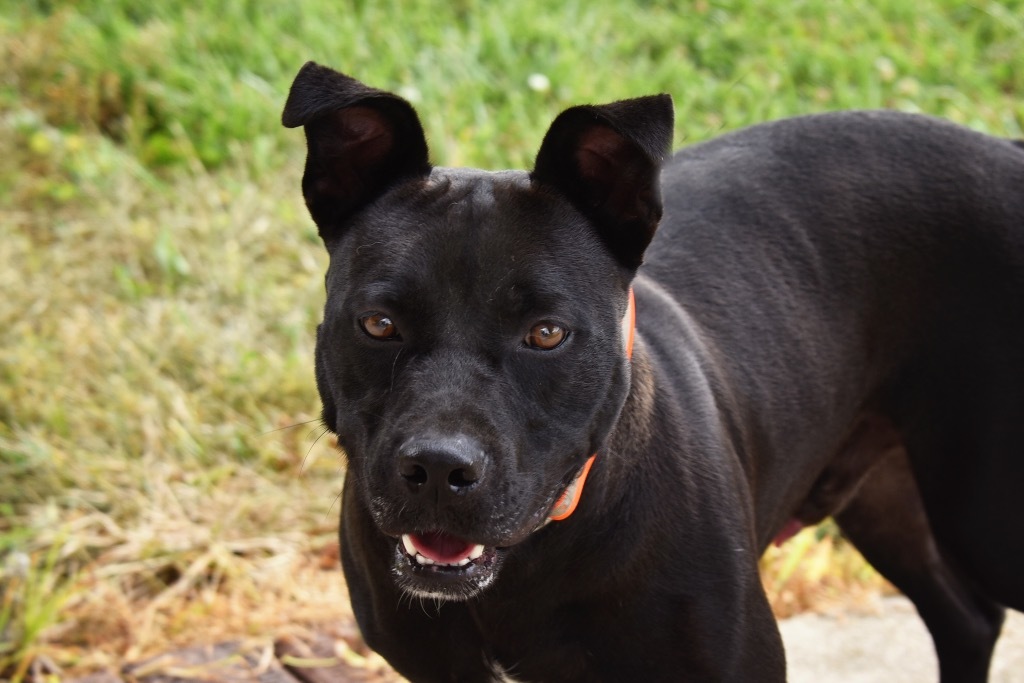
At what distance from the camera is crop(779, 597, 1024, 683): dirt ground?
4.26 meters

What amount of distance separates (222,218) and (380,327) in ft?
13.3

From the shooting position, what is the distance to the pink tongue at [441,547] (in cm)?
263

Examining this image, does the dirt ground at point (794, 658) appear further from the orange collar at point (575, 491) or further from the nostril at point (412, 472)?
the nostril at point (412, 472)

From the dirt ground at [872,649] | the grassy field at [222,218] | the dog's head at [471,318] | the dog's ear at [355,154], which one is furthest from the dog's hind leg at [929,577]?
the dog's ear at [355,154]

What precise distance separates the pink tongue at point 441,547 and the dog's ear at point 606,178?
2.23 ft

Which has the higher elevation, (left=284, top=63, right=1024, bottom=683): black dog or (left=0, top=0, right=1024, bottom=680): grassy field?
(left=284, top=63, right=1024, bottom=683): black dog

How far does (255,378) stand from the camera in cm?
561

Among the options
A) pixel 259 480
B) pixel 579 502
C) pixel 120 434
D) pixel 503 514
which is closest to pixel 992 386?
pixel 579 502

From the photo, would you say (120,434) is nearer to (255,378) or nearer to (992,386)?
(255,378)

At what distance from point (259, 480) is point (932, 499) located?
2.67 metres

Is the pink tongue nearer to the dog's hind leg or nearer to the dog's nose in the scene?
the dog's nose

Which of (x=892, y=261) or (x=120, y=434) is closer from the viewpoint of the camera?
(x=892, y=261)

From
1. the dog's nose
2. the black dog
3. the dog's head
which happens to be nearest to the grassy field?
the black dog

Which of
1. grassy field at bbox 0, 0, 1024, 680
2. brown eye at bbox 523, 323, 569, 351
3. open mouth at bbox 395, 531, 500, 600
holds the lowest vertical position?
grassy field at bbox 0, 0, 1024, 680
